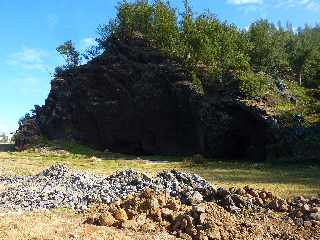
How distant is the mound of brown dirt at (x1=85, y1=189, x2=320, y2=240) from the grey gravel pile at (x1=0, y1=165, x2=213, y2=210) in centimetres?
230

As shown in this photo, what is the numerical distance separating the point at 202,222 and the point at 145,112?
4582 centimetres

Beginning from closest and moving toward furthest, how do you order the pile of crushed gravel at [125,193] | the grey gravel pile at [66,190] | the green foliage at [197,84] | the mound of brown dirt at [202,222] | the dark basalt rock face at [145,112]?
the mound of brown dirt at [202,222] → the pile of crushed gravel at [125,193] → the grey gravel pile at [66,190] → the dark basalt rock face at [145,112] → the green foliage at [197,84]

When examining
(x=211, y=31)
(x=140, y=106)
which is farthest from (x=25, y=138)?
(x=211, y=31)

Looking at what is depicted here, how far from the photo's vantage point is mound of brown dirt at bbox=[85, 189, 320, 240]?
15125 millimetres

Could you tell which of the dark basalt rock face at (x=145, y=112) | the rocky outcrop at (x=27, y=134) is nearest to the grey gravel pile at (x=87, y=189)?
the dark basalt rock face at (x=145, y=112)

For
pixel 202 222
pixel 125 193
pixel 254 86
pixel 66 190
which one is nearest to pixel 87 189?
pixel 66 190

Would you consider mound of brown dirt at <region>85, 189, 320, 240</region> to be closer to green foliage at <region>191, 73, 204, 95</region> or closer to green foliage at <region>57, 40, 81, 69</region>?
green foliage at <region>191, 73, 204, 95</region>

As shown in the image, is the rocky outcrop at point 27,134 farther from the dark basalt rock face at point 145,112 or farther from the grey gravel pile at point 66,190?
the grey gravel pile at point 66,190

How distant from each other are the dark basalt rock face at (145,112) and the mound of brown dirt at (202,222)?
32.2m

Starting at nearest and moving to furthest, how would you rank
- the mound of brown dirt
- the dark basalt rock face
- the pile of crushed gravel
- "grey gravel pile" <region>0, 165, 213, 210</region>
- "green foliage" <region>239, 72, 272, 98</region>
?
the mound of brown dirt, the pile of crushed gravel, "grey gravel pile" <region>0, 165, 213, 210</region>, "green foliage" <region>239, 72, 272, 98</region>, the dark basalt rock face

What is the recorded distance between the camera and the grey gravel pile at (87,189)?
20.0 meters

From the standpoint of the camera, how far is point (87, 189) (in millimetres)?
23641

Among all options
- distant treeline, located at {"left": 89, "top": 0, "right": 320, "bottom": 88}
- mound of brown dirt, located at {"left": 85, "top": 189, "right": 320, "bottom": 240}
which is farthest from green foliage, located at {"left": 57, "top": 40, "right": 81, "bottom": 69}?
mound of brown dirt, located at {"left": 85, "top": 189, "right": 320, "bottom": 240}

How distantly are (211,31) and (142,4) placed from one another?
14411 millimetres
